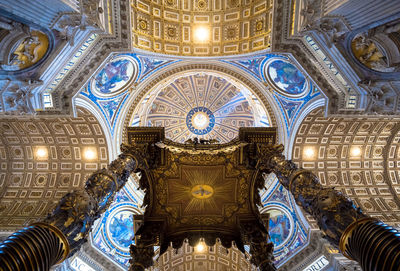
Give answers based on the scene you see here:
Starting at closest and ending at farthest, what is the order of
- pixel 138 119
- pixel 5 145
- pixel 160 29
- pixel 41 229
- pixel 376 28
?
pixel 41 229 → pixel 376 28 → pixel 160 29 → pixel 5 145 → pixel 138 119

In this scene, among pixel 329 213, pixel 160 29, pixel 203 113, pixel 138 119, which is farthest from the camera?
pixel 203 113

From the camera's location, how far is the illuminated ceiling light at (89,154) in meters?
15.1

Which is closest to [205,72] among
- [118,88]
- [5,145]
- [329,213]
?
[118,88]

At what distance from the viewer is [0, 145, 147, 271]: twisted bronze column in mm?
3387

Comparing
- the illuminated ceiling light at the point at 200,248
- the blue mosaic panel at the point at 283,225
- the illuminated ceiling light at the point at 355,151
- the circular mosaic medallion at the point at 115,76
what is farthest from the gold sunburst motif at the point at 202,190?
the illuminated ceiling light at the point at 355,151

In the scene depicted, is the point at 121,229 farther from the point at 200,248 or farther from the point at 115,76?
the point at 115,76

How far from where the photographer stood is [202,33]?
13.2 metres

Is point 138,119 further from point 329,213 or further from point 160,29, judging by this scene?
point 329,213

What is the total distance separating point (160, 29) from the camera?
12.7 m

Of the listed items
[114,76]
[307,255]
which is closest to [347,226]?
[307,255]

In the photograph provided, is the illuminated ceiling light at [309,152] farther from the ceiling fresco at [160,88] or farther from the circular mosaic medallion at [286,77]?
the circular mosaic medallion at [286,77]

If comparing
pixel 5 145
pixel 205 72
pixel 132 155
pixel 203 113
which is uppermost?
pixel 203 113

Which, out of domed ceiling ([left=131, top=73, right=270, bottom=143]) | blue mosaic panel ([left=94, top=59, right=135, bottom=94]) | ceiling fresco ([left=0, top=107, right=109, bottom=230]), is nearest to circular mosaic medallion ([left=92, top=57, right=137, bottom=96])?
blue mosaic panel ([left=94, top=59, right=135, bottom=94])

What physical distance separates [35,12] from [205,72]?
10280 mm
